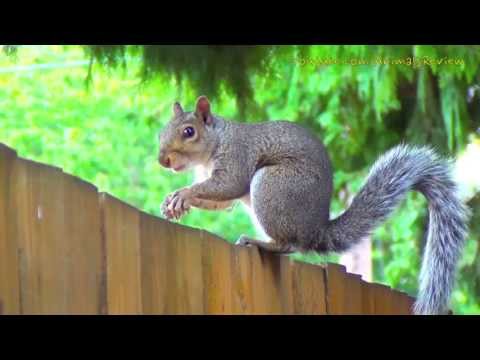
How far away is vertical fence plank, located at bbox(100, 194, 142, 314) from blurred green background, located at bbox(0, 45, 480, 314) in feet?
4.96

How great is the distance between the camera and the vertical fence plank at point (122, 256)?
1.69 metres

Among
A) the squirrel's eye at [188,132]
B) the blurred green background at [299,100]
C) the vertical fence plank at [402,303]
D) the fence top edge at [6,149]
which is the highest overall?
the blurred green background at [299,100]

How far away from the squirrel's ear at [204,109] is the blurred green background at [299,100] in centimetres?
18

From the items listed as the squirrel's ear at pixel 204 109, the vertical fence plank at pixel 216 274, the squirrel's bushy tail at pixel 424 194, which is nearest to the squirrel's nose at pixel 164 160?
the squirrel's ear at pixel 204 109

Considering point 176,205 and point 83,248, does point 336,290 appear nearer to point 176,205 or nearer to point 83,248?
point 176,205

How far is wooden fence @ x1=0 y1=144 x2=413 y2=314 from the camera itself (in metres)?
1.49

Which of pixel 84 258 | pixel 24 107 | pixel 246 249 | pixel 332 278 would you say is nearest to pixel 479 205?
pixel 332 278

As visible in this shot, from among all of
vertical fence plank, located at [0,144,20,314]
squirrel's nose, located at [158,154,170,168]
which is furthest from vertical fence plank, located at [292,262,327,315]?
vertical fence plank, located at [0,144,20,314]

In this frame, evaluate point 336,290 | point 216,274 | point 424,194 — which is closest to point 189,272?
point 216,274

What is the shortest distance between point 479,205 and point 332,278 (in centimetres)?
181

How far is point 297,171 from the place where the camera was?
10.5 ft

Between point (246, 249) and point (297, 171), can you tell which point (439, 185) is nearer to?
point (297, 171)

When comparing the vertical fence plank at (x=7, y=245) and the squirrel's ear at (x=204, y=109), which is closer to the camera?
the vertical fence plank at (x=7, y=245)

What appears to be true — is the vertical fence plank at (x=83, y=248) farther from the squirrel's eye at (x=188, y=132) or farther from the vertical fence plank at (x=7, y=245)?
the squirrel's eye at (x=188, y=132)
